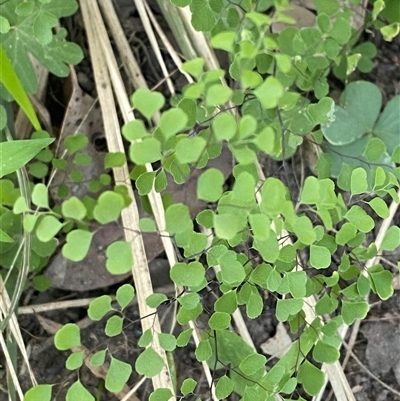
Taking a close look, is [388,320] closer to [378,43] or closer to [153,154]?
[378,43]

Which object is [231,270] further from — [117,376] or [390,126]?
[390,126]

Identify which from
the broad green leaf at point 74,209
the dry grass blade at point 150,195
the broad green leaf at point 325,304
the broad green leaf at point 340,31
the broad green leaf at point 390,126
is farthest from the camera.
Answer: the broad green leaf at point 390,126

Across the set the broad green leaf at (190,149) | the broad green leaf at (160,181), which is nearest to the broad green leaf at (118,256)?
the broad green leaf at (190,149)

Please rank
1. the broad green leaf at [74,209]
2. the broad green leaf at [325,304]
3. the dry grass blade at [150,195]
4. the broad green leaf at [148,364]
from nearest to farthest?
the broad green leaf at [74,209]
the broad green leaf at [148,364]
the broad green leaf at [325,304]
the dry grass blade at [150,195]

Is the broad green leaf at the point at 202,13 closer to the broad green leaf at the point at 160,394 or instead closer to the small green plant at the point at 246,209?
the small green plant at the point at 246,209

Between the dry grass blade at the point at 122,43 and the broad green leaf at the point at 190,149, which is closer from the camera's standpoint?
the broad green leaf at the point at 190,149

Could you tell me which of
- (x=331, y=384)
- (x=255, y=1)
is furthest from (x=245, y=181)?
(x=331, y=384)

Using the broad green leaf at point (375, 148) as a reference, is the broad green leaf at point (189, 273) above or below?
above
